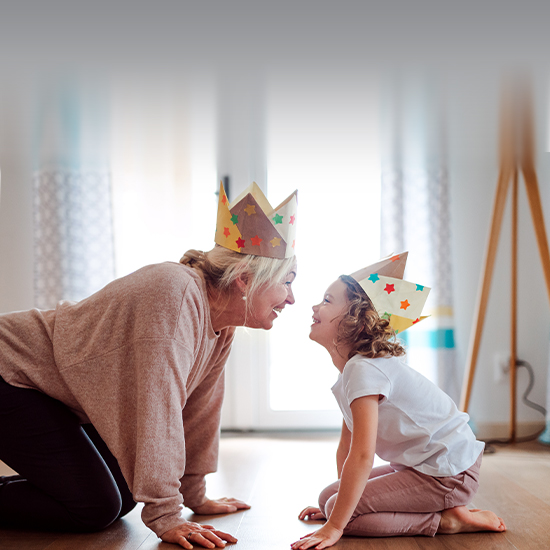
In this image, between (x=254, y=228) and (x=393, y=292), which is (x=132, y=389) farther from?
(x=393, y=292)

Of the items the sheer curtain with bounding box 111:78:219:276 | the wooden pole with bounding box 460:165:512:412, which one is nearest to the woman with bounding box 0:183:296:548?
the sheer curtain with bounding box 111:78:219:276

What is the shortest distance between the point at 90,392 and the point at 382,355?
726 mm

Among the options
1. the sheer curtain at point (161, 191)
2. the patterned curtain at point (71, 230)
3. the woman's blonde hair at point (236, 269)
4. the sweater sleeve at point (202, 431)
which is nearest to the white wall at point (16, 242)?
the patterned curtain at point (71, 230)

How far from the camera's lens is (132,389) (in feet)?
4.25

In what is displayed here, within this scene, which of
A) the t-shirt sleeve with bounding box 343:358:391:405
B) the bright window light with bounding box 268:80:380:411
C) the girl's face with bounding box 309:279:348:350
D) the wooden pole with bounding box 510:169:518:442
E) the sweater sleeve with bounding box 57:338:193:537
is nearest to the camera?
the sweater sleeve with bounding box 57:338:193:537

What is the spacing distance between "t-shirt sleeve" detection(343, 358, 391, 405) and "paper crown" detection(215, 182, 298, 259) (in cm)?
36

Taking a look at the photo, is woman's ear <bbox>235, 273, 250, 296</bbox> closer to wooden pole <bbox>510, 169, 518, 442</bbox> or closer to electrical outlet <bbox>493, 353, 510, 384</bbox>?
wooden pole <bbox>510, 169, 518, 442</bbox>

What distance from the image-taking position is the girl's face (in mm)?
1523

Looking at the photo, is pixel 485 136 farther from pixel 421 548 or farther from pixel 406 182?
pixel 421 548

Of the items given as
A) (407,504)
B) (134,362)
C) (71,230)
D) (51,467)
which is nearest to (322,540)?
(407,504)

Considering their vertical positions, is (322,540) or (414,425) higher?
(414,425)

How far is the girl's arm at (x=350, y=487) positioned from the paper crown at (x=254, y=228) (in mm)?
511

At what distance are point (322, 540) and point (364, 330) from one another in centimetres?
52

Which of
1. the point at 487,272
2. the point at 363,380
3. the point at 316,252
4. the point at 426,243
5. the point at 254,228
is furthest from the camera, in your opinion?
the point at 316,252
